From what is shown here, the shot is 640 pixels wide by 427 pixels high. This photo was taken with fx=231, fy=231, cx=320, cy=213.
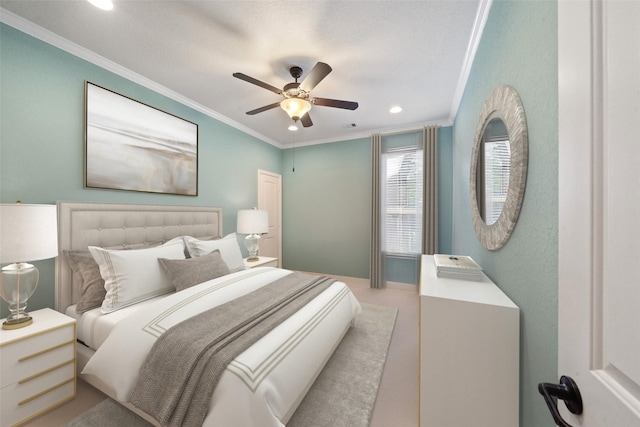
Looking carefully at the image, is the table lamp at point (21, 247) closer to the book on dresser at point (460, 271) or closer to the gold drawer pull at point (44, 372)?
the gold drawer pull at point (44, 372)

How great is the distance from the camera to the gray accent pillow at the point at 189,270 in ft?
6.59

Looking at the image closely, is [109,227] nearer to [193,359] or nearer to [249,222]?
[249,222]

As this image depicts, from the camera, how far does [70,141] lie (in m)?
2.03

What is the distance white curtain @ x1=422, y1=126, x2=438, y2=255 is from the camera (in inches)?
140

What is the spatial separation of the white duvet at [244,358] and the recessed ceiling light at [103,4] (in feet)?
6.92

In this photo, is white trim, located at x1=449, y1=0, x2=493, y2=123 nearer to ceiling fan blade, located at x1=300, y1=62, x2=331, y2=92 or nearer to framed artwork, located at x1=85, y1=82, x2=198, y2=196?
ceiling fan blade, located at x1=300, y1=62, x2=331, y2=92

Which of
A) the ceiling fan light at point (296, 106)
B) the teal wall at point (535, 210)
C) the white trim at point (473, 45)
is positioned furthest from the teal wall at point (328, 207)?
the teal wall at point (535, 210)

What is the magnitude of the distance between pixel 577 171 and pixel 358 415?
5.70 feet

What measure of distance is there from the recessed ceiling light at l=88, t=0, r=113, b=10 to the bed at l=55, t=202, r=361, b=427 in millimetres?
1538

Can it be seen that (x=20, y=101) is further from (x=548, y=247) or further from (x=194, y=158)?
(x=548, y=247)

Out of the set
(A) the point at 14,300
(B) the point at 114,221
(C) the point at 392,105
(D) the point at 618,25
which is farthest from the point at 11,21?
(C) the point at 392,105

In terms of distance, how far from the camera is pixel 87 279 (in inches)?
73.1

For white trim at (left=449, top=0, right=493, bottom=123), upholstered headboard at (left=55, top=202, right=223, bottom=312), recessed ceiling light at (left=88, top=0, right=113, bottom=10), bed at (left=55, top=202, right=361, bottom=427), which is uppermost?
recessed ceiling light at (left=88, top=0, right=113, bottom=10)

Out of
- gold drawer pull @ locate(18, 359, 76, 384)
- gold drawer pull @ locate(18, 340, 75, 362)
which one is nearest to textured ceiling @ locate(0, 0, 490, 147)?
gold drawer pull @ locate(18, 340, 75, 362)
